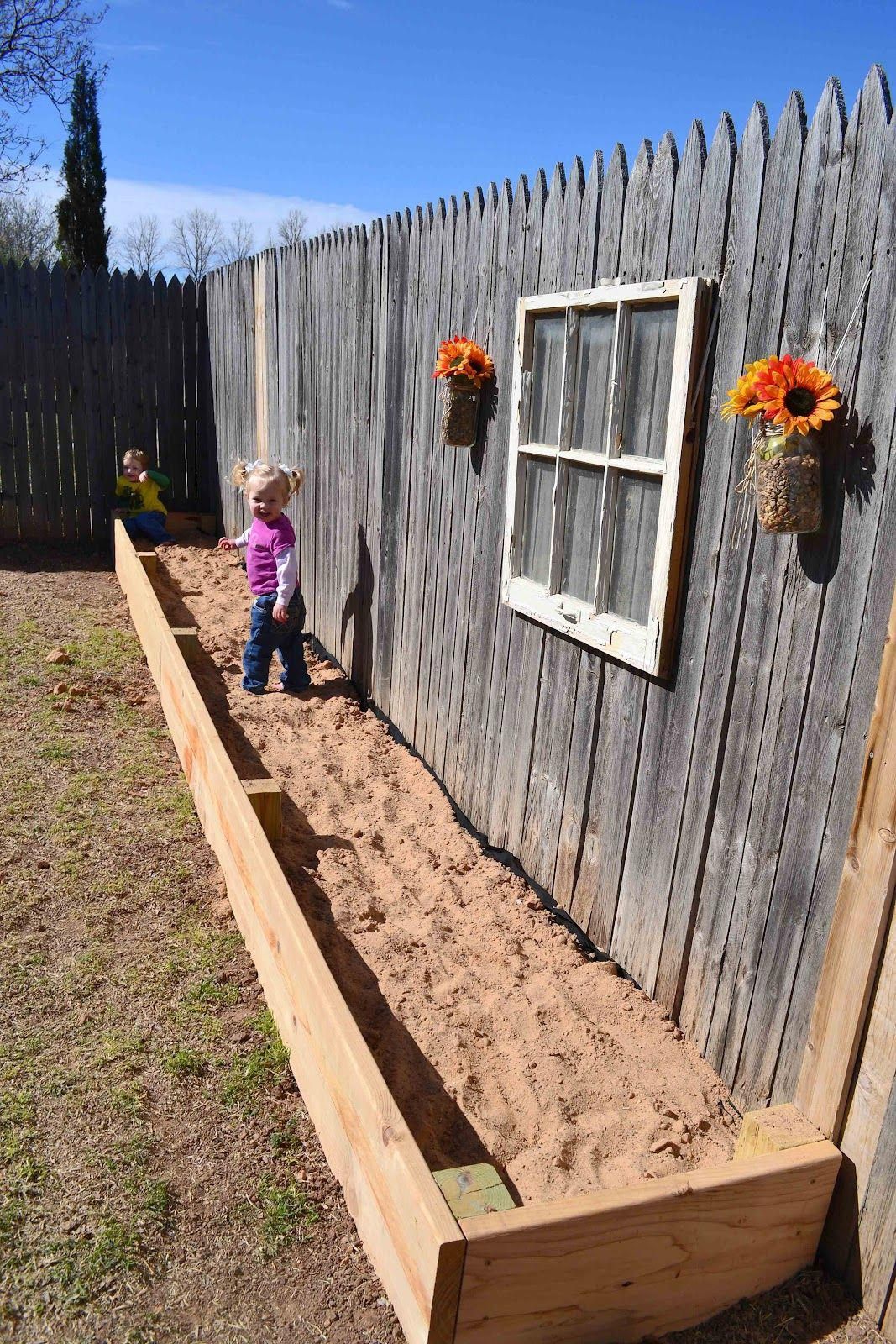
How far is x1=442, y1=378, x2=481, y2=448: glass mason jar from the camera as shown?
14.7ft

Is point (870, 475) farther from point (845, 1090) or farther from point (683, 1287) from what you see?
point (683, 1287)

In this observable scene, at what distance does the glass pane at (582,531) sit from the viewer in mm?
3674

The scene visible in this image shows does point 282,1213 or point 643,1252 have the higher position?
point 643,1252

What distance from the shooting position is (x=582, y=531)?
3.77 meters

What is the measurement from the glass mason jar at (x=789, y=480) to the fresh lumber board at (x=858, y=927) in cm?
34

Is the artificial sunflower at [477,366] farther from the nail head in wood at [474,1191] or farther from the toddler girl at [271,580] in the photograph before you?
the nail head in wood at [474,1191]

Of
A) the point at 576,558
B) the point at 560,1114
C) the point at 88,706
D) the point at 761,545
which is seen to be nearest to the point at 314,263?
the point at 88,706

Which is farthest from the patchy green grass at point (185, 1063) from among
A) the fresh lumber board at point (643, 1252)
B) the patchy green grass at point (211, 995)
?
the fresh lumber board at point (643, 1252)

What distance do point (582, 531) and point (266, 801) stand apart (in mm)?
1573

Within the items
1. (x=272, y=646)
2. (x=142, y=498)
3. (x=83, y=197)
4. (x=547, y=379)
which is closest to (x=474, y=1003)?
(x=547, y=379)

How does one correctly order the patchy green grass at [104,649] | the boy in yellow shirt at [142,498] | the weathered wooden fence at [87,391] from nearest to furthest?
the patchy green grass at [104,649]
the weathered wooden fence at [87,391]
the boy in yellow shirt at [142,498]

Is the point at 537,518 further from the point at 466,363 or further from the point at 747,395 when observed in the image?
the point at 747,395

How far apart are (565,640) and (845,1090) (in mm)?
1880

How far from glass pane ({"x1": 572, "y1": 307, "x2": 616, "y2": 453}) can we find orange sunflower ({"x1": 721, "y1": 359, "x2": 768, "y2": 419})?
889mm
